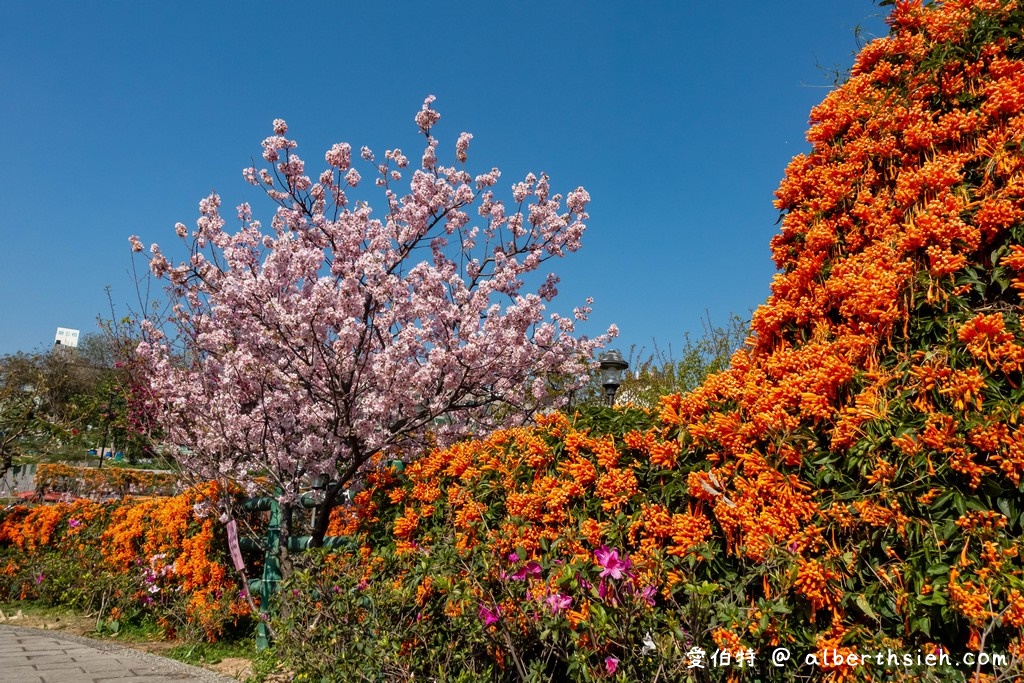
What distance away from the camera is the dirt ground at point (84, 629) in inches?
233

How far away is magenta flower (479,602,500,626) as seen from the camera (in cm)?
334

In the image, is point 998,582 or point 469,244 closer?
point 998,582

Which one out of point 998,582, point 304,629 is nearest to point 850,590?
point 998,582

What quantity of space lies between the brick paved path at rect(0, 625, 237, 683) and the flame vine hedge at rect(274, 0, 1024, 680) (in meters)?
2.32

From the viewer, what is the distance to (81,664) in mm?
5672

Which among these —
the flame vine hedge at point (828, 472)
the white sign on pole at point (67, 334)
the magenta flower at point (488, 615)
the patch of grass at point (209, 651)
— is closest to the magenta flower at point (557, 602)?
the flame vine hedge at point (828, 472)

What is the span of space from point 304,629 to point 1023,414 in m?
3.75

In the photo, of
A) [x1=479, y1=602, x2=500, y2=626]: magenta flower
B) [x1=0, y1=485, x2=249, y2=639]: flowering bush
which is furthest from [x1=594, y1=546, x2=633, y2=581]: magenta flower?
[x1=0, y1=485, x2=249, y2=639]: flowering bush

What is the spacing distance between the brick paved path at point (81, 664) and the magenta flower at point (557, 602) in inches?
138

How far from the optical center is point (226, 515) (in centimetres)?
623

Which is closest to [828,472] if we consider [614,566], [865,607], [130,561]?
[865,607]

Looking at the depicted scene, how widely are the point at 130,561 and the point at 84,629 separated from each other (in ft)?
2.93

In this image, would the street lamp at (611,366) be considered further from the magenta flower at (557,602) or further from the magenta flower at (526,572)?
the magenta flower at (557,602)

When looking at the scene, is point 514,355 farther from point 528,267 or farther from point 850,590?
point 850,590
